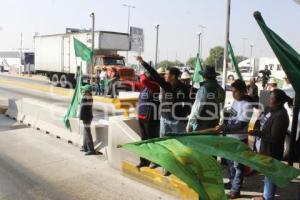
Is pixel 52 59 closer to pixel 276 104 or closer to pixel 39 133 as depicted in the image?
pixel 39 133

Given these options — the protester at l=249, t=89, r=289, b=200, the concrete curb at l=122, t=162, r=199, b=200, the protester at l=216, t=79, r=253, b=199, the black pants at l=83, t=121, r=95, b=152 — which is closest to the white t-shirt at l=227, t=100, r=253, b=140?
the protester at l=216, t=79, r=253, b=199

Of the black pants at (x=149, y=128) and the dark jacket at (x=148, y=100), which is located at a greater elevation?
the dark jacket at (x=148, y=100)

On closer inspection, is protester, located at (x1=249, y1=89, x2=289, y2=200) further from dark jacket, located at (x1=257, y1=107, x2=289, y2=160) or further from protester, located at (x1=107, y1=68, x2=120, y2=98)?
protester, located at (x1=107, y1=68, x2=120, y2=98)

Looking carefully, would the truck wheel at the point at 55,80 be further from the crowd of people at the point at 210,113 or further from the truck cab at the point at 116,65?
the crowd of people at the point at 210,113

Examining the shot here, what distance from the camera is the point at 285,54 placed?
3303 mm

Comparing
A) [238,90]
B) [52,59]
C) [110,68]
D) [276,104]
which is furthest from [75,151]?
Result: [52,59]

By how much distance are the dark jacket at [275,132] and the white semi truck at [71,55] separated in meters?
20.5

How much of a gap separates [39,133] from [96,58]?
53.5ft

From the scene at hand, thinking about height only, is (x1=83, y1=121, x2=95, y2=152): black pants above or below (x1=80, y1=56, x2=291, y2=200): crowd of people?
below

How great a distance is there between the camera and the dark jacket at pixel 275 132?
5.96 m

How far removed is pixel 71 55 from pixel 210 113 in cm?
2558

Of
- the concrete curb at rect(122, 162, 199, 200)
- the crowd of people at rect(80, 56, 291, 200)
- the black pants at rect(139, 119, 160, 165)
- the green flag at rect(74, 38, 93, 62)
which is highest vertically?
the green flag at rect(74, 38, 93, 62)

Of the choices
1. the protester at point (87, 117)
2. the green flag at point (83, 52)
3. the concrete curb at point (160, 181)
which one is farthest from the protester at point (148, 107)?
the green flag at point (83, 52)

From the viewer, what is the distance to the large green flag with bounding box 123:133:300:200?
3023 mm
